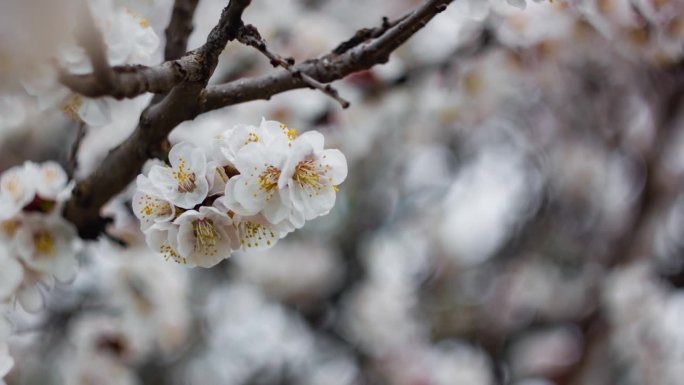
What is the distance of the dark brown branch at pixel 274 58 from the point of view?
0.77 m

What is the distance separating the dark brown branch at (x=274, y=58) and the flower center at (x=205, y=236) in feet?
0.63

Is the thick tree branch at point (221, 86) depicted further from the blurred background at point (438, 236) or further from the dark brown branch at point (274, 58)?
the blurred background at point (438, 236)

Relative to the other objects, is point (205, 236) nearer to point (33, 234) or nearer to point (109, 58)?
point (109, 58)

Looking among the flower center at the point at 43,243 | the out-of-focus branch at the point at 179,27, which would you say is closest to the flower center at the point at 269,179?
the out-of-focus branch at the point at 179,27

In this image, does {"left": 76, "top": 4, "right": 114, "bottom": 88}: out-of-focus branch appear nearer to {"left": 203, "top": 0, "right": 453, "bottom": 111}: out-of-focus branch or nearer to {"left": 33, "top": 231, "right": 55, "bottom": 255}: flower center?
{"left": 203, "top": 0, "right": 453, "bottom": 111}: out-of-focus branch

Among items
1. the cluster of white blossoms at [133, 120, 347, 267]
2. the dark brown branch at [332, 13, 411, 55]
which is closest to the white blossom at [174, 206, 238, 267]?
the cluster of white blossoms at [133, 120, 347, 267]

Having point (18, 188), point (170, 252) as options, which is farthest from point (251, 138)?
point (18, 188)

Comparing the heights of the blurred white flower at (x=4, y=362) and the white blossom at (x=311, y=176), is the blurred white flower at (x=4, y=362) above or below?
below

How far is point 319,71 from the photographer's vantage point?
0.88 metres

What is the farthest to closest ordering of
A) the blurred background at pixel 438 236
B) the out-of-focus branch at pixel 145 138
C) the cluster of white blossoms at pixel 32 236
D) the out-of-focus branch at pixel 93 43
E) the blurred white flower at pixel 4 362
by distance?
the blurred background at pixel 438 236, the cluster of white blossoms at pixel 32 236, the blurred white flower at pixel 4 362, the out-of-focus branch at pixel 145 138, the out-of-focus branch at pixel 93 43

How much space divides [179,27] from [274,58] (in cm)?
31

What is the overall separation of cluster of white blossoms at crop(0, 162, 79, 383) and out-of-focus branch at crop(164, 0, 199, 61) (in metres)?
0.25

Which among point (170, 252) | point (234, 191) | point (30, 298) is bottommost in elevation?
point (30, 298)

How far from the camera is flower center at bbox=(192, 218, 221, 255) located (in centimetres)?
81
